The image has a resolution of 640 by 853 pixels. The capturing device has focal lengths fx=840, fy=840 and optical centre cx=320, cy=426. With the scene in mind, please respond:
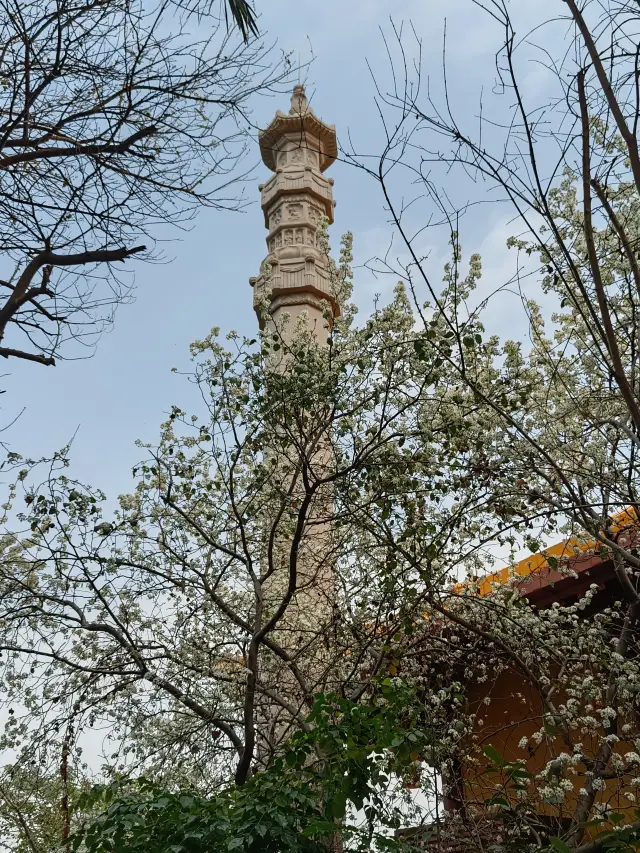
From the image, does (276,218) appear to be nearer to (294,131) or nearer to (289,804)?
(294,131)

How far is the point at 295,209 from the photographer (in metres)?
12.9

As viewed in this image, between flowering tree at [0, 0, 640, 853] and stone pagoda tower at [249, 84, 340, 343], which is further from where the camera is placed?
stone pagoda tower at [249, 84, 340, 343]

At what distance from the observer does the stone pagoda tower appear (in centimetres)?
1187

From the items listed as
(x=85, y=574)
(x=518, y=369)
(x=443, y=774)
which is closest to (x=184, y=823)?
(x=443, y=774)

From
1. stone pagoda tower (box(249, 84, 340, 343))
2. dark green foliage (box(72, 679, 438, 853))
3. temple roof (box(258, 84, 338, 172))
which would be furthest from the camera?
temple roof (box(258, 84, 338, 172))

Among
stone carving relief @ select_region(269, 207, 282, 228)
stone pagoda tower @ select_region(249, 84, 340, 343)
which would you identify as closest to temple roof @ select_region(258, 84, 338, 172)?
stone pagoda tower @ select_region(249, 84, 340, 343)

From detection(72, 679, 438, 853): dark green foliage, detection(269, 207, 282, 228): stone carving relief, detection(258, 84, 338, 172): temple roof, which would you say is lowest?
detection(72, 679, 438, 853): dark green foliage

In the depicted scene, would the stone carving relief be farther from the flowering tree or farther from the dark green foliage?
the dark green foliage

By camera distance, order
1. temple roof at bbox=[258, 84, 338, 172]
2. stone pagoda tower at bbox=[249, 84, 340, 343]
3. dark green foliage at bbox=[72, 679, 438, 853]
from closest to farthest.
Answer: dark green foliage at bbox=[72, 679, 438, 853], stone pagoda tower at bbox=[249, 84, 340, 343], temple roof at bbox=[258, 84, 338, 172]

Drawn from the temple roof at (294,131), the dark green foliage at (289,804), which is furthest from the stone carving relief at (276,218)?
the dark green foliage at (289,804)

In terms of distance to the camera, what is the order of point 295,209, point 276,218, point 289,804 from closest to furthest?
point 289,804 → point 295,209 → point 276,218

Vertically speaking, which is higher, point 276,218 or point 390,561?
point 276,218

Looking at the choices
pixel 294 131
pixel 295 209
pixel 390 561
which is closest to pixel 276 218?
pixel 295 209

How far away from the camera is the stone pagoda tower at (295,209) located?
11.9 meters
